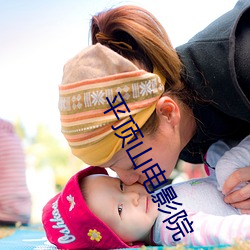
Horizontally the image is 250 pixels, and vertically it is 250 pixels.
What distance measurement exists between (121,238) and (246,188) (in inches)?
11.5

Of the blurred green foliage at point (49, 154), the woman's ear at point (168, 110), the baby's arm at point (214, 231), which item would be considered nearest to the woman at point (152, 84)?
the woman's ear at point (168, 110)

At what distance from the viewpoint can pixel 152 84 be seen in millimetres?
902

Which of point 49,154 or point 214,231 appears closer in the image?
point 214,231

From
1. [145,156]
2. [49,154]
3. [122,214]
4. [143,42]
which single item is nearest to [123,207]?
[122,214]

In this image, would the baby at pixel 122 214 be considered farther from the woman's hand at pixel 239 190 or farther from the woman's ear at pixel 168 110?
the woman's ear at pixel 168 110

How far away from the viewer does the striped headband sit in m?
0.87

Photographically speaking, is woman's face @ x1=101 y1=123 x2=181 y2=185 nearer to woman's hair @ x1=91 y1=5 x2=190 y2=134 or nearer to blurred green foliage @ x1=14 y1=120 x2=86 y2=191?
woman's hair @ x1=91 y1=5 x2=190 y2=134

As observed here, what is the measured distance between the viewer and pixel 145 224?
3.12 ft

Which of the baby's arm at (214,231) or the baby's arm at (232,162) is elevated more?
the baby's arm at (232,162)

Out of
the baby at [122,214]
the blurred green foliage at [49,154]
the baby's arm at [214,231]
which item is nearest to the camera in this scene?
the baby's arm at [214,231]

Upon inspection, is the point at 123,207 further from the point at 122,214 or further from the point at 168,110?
the point at 168,110

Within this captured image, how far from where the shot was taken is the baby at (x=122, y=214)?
0.92m

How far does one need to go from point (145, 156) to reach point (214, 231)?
0.70 ft

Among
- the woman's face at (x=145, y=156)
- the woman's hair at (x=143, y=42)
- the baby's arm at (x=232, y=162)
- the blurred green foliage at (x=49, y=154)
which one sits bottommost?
the blurred green foliage at (x=49, y=154)
